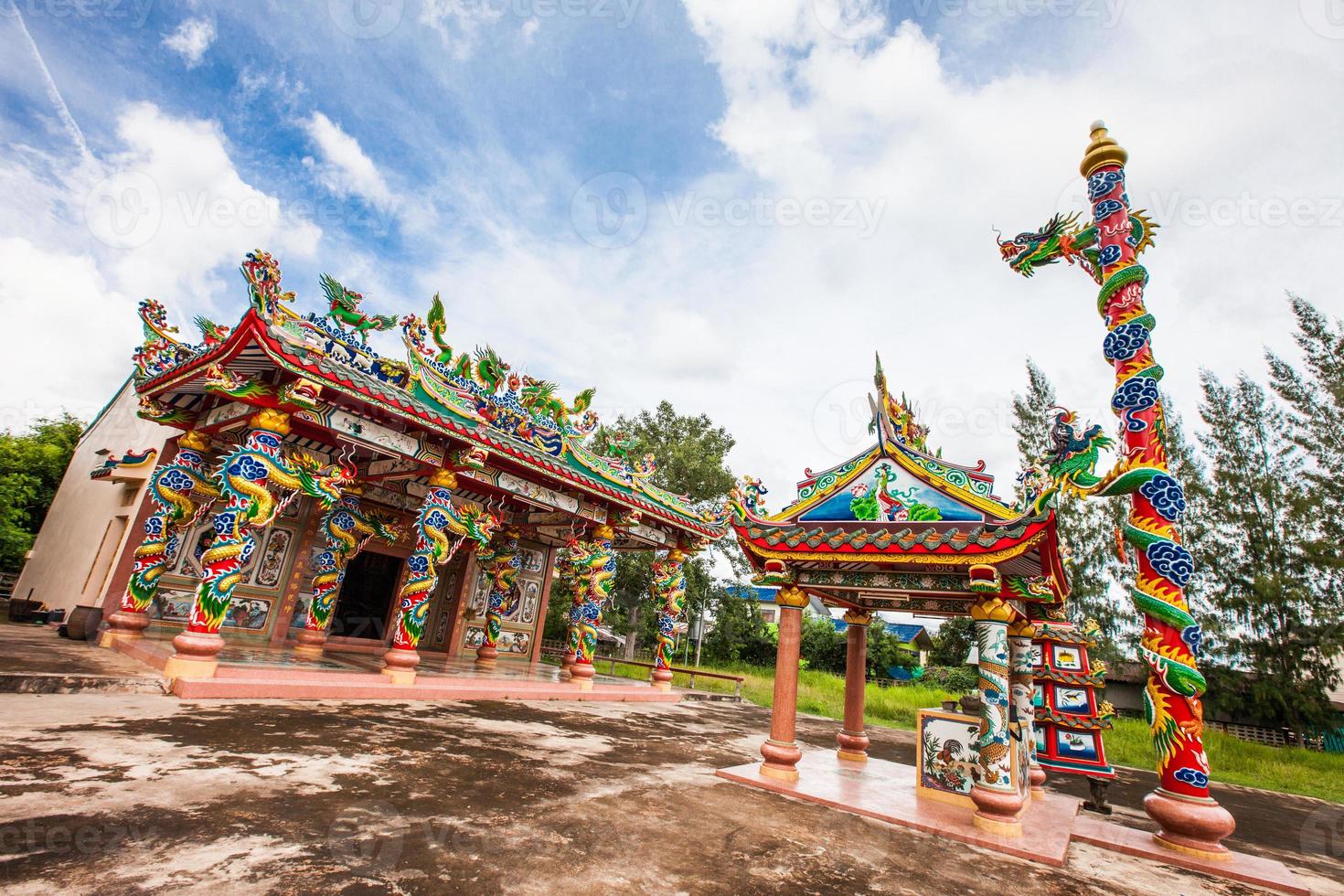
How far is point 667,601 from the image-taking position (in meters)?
13.7

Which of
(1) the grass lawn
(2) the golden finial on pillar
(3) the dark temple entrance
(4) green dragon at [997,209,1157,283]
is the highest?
(2) the golden finial on pillar

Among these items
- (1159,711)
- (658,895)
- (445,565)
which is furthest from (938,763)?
(445,565)

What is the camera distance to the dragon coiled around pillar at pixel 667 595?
13688 mm

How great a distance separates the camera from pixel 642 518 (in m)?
13.0

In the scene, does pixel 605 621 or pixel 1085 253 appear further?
pixel 605 621

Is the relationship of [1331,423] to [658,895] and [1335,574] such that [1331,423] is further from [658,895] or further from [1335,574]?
[658,895]

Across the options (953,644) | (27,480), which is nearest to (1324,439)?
(953,644)

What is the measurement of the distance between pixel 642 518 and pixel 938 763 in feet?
26.0

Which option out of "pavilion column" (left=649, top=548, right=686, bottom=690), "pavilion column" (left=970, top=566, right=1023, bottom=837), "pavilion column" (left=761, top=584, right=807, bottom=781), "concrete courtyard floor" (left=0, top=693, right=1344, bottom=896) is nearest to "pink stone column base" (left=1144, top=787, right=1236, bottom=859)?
"concrete courtyard floor" (left=0, top=693, right=1344, bottom=896)

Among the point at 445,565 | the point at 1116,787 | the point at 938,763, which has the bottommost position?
the point at 1116,787

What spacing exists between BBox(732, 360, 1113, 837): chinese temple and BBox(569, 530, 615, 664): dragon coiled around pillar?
5.39 m

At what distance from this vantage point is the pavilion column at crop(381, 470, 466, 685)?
347 inches

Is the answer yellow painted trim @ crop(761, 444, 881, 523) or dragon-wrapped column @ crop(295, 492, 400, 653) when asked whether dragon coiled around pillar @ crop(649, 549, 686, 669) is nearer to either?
dragon-wrapped column @ crop(295, 492, 400, 653)

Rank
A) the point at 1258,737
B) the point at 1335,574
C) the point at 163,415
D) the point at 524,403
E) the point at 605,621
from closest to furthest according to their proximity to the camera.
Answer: the point at 163,415 < the point at 524,403 < the point at 1335,574 < the point at 1258,737 < the point at 605,621
